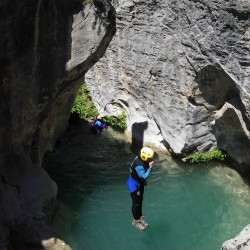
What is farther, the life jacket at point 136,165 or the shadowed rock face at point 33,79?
the life jacket at point 136,165

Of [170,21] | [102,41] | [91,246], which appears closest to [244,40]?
[170,21]

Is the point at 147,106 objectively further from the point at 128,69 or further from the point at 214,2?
the point at 214,2

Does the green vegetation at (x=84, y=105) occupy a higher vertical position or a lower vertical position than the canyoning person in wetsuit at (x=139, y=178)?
lower

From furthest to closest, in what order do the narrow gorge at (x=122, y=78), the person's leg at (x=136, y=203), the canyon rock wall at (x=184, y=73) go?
the canyon rock wall at (x=184, y=73) → the person's leg at (x=136, y=203) → the narrow gorge at (x=122, y=78)

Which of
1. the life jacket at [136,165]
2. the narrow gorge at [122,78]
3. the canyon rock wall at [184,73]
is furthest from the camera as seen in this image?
the canyon rock wall at [184,73]

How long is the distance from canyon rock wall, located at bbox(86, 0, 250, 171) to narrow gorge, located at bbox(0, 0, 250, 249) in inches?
1.3

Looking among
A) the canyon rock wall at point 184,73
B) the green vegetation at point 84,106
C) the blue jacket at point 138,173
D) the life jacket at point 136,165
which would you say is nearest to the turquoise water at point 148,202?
the canyon rock wall at point 184,73

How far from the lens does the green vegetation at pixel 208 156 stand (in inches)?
485

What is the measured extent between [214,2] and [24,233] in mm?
7843

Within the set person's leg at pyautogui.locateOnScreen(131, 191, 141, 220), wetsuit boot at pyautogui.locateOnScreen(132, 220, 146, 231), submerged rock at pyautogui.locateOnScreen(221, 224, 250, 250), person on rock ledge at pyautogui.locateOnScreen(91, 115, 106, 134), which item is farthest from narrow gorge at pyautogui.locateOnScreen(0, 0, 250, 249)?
submerged rock at pyautogui.locateOnScreen(221, 224, 250, 250)

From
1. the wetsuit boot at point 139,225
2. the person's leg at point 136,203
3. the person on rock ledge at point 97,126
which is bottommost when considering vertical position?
the person on rock ledge at point 97,126

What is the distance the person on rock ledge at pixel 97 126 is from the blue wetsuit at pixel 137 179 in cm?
634

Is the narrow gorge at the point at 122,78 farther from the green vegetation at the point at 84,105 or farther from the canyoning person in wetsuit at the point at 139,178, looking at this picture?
the canyoning person in wetsuit at the point at 139,178

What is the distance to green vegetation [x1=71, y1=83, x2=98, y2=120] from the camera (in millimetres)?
15938
